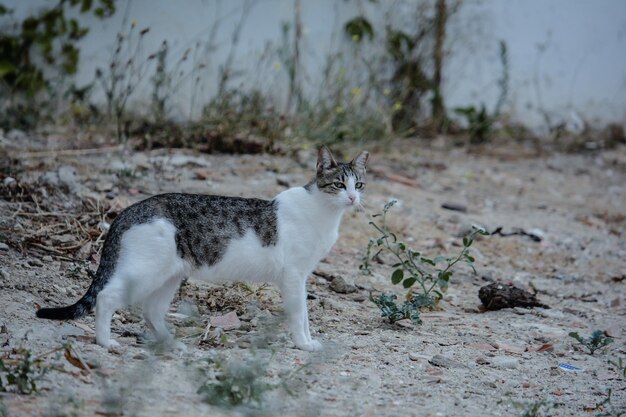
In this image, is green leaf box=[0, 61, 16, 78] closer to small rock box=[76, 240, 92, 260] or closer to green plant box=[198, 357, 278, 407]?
small rock box=[76, 240, 92, 260]

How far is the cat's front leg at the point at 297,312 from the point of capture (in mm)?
4023

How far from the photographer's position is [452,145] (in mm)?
9523

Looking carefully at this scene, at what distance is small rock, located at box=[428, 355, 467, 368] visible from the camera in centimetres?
407

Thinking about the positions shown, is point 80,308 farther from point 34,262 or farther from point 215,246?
point 34,262

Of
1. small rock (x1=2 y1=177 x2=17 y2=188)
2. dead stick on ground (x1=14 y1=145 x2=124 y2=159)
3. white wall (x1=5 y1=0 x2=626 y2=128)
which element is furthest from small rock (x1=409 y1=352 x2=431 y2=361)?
white wall (x1=5 y1=0 x2=626 y2=128)

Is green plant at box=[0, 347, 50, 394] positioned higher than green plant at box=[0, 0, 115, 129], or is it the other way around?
green plant at box=[0, 0, 115, 129]

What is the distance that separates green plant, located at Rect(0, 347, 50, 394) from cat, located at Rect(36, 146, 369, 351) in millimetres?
529

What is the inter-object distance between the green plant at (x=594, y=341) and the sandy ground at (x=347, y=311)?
5cm

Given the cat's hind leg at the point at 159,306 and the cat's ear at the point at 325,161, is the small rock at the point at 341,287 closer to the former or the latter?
the cat's ear at the point at 325,161

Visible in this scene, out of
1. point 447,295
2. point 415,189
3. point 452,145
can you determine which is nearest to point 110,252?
point 447,295

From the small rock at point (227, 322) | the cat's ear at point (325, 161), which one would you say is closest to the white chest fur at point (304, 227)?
the cat's ear at point (325, 161)

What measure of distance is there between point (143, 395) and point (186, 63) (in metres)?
5.78

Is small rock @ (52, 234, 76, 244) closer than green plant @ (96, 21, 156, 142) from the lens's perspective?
Yes

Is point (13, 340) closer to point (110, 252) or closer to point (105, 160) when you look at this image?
point (110, 252)
